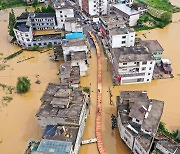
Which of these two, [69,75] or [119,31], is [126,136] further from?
[119,31]

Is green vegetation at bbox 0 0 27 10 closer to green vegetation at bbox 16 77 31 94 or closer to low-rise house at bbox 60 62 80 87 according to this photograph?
green vegetation at bbox 16 77 31 94

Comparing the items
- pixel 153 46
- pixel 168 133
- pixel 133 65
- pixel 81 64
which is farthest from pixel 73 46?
pixel 168 133

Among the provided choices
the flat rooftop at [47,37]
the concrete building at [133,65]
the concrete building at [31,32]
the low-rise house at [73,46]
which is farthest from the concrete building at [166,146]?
the flat rooftop at [47,37]

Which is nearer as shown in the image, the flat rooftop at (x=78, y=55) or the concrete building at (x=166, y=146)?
the concrete building at (x=166, y=146)

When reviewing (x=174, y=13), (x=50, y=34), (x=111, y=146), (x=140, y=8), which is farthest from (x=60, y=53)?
(x=174, y=13)

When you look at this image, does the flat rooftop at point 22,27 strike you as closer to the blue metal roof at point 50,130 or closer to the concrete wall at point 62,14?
the concrete wall at point 62,14

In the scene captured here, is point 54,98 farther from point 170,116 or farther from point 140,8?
point 140,8
